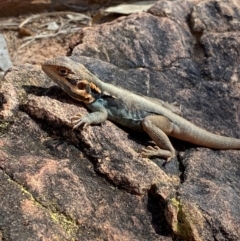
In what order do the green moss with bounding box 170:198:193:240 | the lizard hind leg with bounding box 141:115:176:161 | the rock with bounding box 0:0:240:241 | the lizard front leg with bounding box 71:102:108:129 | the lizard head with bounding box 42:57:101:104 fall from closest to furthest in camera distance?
1. the rock with bounding box 0:0:240:241
2. the green moss with bounding box 170:198:193:240
3. the lizard front leg with bounding box 71:102:108:129
4. the lizard hind leg with bounding box 141:115:176:161
5. the lizard head with bounding box 42:57:101:104

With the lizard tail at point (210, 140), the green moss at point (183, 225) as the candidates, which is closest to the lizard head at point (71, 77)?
the lizard tail at point (210, 140)

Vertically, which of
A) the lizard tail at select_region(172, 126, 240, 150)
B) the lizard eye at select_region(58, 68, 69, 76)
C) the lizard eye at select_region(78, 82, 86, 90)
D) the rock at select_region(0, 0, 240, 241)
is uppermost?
the lizard eye at select_region(58, 68, 69, 76)

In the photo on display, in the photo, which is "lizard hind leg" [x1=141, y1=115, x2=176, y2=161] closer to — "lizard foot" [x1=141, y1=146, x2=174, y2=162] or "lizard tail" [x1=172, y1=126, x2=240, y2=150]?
"lizard foot" [x1=141, y1=146, x2=174, y2=162]

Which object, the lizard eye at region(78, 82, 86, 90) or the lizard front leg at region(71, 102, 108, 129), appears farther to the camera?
the lizard eye at region(78, 82, 86, 90)

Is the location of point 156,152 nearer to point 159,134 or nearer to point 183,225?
point 159,134

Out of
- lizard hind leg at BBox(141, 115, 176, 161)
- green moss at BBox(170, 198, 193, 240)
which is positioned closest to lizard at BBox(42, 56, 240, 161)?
A: lizard hind leg at BBox(141, 115, 176, 161)

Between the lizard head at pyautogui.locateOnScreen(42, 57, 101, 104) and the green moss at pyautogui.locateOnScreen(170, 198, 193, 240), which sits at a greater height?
the lizard head at pyautogui.locateOnScreen(42, 57, 101, 104)

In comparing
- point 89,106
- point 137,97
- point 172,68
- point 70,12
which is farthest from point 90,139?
point 70,12

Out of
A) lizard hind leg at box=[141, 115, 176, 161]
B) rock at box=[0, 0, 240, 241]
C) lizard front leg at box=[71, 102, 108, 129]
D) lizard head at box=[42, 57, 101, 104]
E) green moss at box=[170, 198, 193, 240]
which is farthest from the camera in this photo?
lizard head at box=[42, 57, 101, 104]
